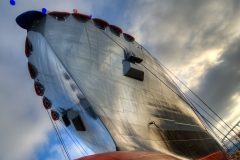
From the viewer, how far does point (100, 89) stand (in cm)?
642

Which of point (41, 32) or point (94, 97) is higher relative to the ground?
point (41, 32)

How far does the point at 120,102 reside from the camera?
659 centimetres

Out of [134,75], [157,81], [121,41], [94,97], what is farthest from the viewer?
[157,81]

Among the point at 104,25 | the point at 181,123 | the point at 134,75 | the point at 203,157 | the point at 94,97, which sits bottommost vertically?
the point at 203,157

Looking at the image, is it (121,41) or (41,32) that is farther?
(121,41)

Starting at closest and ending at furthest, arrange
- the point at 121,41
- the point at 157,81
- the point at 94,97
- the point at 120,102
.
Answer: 1. the point at 94,97
2. the point at 120,102
3. the point at 121,41
4. the point at 157,81

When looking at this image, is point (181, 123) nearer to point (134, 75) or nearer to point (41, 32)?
point (134, 75)

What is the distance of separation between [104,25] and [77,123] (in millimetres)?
4563

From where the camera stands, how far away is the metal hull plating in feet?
20.0

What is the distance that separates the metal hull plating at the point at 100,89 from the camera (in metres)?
6.09

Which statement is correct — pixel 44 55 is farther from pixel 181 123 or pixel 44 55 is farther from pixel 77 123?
pixel 181 123

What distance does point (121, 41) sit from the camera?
29.3ft

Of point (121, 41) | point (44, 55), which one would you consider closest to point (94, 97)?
point (44, 55)

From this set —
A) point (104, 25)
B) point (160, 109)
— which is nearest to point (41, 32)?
point (104, 25)
